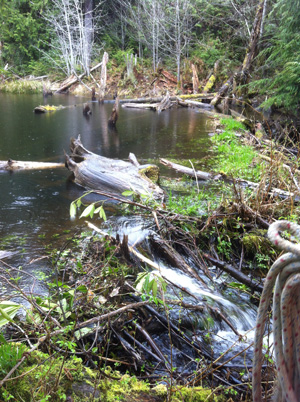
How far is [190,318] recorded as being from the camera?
9.17ft

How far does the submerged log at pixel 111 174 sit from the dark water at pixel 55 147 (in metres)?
0.37

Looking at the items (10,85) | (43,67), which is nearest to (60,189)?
(10,85)

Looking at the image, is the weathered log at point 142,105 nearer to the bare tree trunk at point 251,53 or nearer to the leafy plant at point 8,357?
the bare tree trunk at point 251,53

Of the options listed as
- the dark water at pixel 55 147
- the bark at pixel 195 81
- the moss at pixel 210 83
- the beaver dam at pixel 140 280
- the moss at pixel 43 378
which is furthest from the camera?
the bark at pixel 195 81

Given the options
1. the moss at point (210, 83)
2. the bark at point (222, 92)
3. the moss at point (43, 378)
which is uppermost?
the moss at point (210, 83)

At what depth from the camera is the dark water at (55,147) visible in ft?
16.0

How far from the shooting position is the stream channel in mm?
3309

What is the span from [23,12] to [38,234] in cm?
3436

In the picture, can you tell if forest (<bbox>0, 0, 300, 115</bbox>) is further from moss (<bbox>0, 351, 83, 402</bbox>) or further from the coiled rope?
the coiled rope

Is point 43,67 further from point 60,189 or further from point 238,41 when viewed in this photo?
point 60,189

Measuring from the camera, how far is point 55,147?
9812mm

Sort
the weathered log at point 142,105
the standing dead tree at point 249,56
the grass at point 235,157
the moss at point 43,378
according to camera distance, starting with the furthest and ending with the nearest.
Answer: the weathered log at point 142,105, the standing dead tree at point 249,56, the grass at point 235,157, the moss at point 43,378

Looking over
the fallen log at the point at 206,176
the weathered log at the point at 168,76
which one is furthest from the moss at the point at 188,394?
the weathered log at the point at 168,76

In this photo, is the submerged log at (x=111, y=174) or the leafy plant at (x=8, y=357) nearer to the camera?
the leafy plant at (x=8, y=357)
